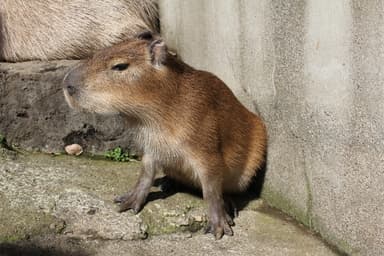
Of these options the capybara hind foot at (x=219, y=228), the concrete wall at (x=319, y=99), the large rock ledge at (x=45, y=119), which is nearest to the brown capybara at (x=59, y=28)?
the large rock ledge at (x=45, y=119)

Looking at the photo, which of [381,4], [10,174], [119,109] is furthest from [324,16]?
[10,174]

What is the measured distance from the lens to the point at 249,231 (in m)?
4.06

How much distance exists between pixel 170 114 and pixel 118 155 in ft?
3.71

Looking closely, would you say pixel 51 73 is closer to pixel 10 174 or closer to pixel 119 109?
pixel 10 174

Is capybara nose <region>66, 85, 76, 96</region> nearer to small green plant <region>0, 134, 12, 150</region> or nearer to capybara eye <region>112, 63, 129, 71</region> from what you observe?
capybara eye <region>112, 63, 129, 71</region>

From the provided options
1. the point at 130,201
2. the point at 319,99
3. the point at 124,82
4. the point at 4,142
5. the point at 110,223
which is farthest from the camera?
the point at 4,142

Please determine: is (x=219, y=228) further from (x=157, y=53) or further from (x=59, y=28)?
(x=59, y=28)

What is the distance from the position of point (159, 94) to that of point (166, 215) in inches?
26.3

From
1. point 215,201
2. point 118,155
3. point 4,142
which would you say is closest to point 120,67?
point 215,201

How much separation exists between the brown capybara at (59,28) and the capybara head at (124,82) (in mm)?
1507

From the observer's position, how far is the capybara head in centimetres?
393

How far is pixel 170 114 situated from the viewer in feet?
13.2

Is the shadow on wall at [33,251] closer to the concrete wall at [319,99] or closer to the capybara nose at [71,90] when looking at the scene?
the capybara nose at [71,90]

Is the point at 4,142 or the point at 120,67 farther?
the point at 4,142
